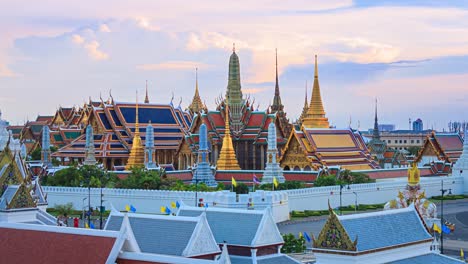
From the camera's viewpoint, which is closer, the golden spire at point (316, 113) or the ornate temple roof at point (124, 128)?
the golden spire at point (316, 113)

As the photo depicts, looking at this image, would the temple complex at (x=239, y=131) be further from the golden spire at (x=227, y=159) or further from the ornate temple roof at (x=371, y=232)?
the ornate temple roof at (x=371, y=232)

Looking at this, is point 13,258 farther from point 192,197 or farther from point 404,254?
point 192,197

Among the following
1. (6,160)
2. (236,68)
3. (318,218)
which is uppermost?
(236,68)

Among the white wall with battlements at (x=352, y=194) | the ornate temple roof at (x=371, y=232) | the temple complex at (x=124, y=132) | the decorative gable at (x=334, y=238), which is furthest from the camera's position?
the temple complex at (x=124, y=132)

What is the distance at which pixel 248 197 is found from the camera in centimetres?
4569

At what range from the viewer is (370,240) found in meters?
22.4

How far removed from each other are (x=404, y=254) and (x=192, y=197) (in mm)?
25275

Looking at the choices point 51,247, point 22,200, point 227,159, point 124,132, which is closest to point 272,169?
point 227,159

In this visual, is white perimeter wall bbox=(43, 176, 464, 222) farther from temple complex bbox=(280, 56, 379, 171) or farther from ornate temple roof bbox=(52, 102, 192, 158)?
ornate temple roof bbox=(52, 102, 192, 158)

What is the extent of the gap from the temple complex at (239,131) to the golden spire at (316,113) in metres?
2.47

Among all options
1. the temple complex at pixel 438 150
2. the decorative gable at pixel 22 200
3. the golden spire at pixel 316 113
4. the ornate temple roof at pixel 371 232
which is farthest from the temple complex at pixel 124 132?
the ornate temple roof at pixel 371 232

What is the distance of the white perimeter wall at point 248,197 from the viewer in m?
45.8

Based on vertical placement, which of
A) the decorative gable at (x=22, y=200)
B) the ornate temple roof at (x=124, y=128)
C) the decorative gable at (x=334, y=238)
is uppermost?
the ornate temple roof at (x=124, y=128)

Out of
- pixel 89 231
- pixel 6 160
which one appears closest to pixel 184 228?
pixel 89 231
